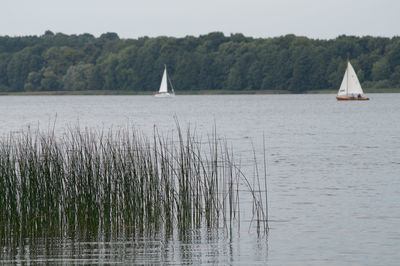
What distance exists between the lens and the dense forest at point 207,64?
468 ft

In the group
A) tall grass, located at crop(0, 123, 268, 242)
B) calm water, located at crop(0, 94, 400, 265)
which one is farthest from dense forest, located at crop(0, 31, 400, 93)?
tall grass, located at crop(0, 123, 268, 242)

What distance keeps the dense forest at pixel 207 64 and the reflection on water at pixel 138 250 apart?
126m

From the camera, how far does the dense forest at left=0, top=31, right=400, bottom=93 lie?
14275 cm

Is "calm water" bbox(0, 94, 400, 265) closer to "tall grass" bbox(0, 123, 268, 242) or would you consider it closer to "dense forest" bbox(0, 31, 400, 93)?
"tall grass" bbox(0, 123, 268, 242)

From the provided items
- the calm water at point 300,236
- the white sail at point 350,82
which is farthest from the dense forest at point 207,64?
the calm water at point 300,236

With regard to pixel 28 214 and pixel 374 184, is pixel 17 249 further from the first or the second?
pixel 374 184

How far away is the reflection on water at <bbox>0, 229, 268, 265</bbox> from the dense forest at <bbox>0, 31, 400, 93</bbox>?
126m

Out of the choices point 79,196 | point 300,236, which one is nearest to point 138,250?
point 79,196

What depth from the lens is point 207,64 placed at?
153250 millimetres

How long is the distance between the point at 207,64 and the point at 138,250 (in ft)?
466

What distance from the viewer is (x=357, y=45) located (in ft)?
482

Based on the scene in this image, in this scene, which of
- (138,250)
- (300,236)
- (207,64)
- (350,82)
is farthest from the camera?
(207,64)

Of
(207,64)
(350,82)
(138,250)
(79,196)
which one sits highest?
(207,64)

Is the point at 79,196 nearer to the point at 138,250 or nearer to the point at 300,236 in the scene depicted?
the point at 138,250
